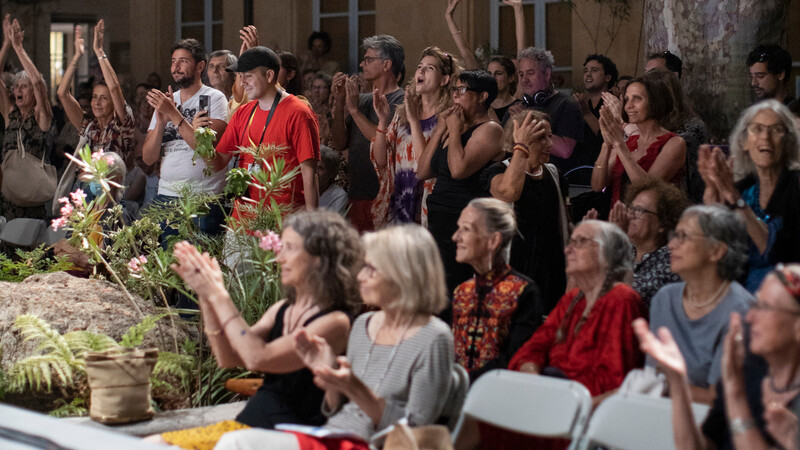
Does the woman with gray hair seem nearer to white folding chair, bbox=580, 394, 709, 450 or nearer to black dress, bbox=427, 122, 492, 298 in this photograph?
white folding chair, bbox=580, 394, 709, 450

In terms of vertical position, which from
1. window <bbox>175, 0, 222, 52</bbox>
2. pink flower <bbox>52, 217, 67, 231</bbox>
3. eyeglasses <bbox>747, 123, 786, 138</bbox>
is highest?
window <bbox>175, 0, 222, 52</bbox>

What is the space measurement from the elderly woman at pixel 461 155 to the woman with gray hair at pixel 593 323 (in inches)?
52.1

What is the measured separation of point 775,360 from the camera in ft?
9.86

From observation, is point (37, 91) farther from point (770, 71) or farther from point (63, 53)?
point (63, 53)

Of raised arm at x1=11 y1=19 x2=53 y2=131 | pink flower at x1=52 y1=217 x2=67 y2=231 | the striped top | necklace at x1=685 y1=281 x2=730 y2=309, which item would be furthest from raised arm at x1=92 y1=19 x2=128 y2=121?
necklace at x1=685 y1=281 x2=730 y2=309

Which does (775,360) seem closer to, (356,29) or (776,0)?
(776,0)

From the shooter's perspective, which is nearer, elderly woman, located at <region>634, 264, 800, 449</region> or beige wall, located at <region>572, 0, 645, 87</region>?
elderly woman, located at <region>634, 264, 800, 449</region>

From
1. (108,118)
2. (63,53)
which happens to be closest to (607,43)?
(108,118)

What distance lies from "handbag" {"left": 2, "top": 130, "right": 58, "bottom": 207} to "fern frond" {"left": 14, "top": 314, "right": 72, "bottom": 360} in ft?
12.3

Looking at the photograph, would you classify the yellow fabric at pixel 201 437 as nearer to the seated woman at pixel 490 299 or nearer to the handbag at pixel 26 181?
the seated woman at pixel 490 299

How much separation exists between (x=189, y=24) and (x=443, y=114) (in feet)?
30.4

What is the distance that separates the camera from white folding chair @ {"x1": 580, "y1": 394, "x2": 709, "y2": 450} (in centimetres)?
336

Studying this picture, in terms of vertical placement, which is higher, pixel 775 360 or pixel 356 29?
pixel 356 29

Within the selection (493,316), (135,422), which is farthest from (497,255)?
(135,422)
